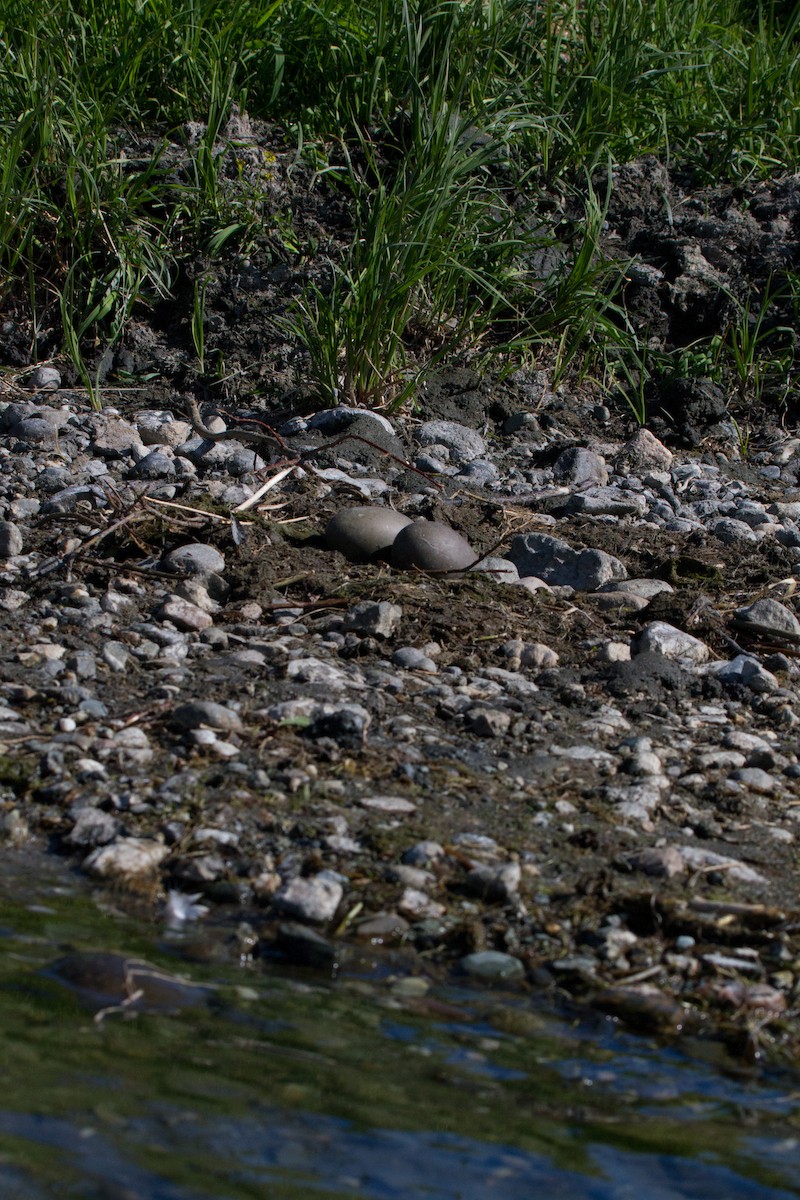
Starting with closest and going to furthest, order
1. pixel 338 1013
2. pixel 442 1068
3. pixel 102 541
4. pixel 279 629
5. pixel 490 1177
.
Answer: pixel 490 1177 → pixel 442 1068 → pixel 338 1013 → pixel 279 629 → pixel 102 541

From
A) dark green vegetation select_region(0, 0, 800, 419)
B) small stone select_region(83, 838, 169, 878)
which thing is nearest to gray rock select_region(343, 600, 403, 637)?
small stone select_region(83, 838, 169, 878)

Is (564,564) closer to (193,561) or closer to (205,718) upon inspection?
(193,561)

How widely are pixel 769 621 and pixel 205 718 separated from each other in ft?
5.86

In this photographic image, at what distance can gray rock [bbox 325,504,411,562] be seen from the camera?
3.88 meters

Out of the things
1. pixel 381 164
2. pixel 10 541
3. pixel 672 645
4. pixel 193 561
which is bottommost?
pixel 10 541

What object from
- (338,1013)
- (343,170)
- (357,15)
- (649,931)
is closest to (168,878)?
(338,1013)

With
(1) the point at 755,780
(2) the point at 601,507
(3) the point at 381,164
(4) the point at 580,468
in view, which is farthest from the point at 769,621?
(3) the point at 381,164

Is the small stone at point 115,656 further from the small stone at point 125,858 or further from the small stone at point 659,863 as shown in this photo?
the small stone at point 659,863

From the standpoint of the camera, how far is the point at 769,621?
3664 millimetres

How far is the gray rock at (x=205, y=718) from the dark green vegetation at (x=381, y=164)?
2.67 meters

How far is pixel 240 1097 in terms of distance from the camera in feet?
5.49

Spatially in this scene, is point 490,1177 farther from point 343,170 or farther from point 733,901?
point 343,170

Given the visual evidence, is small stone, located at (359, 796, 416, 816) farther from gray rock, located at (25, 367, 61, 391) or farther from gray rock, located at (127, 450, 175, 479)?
gray rock, located at (25, 367, 61, 391)

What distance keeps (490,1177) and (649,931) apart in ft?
2.45
